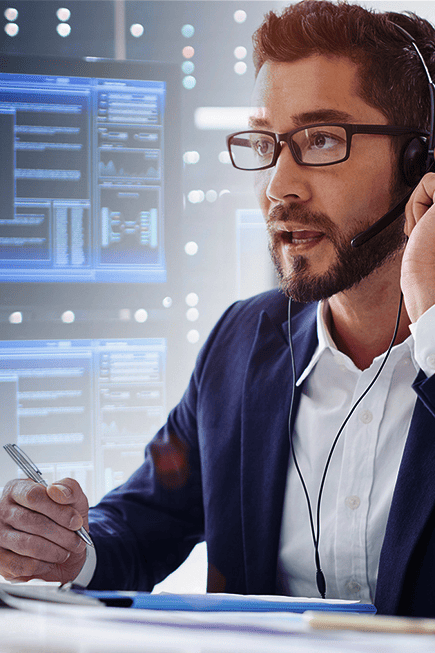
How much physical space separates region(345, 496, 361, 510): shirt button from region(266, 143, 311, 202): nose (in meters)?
0.41

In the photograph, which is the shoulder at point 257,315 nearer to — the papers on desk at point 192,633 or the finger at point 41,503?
the finger at point 41,503

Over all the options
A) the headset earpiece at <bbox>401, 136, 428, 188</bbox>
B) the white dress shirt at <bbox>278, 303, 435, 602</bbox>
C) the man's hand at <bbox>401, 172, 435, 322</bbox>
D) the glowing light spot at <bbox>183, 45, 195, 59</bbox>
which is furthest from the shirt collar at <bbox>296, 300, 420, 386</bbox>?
the glowing light spot at <bbox>183, 45, 195, 59</bbox>

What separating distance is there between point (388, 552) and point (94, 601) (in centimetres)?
38

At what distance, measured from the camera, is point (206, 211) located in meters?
0.95

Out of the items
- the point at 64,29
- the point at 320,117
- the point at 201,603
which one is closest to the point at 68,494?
the point at 201,603

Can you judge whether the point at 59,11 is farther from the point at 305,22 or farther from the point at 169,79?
the point at 305,22

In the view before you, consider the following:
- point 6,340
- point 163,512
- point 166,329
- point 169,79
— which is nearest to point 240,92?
point 169,79

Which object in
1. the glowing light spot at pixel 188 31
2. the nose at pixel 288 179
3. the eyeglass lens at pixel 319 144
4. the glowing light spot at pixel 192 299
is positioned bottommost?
the glowing light spot at pixel 192 299

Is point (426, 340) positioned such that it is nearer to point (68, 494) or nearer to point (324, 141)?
point (324, 141)

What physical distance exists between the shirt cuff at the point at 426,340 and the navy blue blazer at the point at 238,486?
0.12ft

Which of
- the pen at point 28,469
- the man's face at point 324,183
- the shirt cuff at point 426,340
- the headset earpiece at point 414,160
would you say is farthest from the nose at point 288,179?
the pen at point 28,469

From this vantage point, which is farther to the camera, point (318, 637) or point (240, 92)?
point (240, 92)

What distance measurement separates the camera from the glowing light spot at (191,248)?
0.93 metres

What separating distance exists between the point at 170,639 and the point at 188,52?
2.92 ft
